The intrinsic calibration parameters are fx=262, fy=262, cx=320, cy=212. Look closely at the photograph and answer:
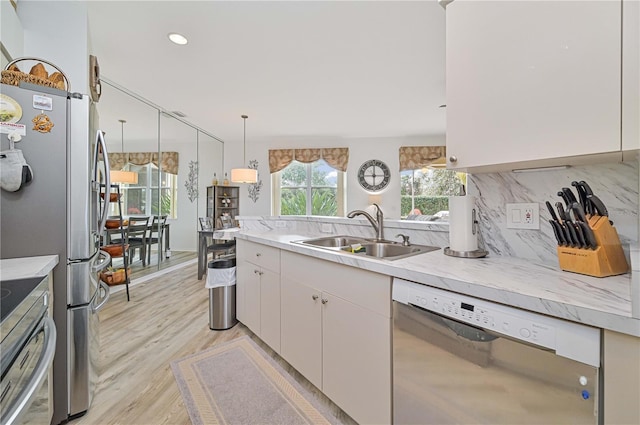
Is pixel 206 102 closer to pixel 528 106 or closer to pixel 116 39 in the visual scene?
pixel 116 39

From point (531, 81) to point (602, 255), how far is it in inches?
26.0

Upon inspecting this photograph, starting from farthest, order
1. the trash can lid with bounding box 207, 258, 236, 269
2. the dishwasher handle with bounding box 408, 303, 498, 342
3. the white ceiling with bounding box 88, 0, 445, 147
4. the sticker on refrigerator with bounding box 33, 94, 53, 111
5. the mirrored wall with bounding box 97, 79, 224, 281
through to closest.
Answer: the mirrored wall with bounding box 97, 79, 224, 281, the trash can lid with bounding box 207, 258, 236, 269, the white ceiling with bounding box 88, 0, 445, 147, the sticker on refrigerator with bounding box 33, 94, 53, 111, the dishwasher handle with bounding box 408, 303, 498, 342

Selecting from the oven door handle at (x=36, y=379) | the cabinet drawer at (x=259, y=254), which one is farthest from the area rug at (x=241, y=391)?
the oven door handle at (x=36, y=379)

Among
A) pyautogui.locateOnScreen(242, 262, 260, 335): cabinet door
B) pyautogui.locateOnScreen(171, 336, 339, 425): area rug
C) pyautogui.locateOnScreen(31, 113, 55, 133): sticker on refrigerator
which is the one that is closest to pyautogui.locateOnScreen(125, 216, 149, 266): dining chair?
pyautogui.locateOnScreen(242, 262, 260, 335): cabinet door

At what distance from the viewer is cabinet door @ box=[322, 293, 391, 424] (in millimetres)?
1158

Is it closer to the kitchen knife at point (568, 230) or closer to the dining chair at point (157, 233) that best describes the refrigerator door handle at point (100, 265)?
the kitchen knife at point (568, 230)

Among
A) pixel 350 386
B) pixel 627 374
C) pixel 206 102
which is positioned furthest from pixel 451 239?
pixel 206 102

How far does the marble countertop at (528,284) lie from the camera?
65cm

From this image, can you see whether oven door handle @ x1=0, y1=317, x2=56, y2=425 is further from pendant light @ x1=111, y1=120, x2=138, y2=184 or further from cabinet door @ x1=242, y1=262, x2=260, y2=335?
pendant light @ x1=111, y1=120, x2=138, y2=184

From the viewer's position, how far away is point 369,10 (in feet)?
6.55

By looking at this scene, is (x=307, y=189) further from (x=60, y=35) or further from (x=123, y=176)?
(x=60, y=35)

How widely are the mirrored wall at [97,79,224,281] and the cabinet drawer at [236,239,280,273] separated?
8.65 ft

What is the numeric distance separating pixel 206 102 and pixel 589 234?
4288 millimetres

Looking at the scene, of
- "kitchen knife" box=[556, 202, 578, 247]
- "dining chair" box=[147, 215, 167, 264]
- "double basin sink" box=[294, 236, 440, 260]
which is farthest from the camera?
"dining chair" box=[147, 215, 167, 264]
